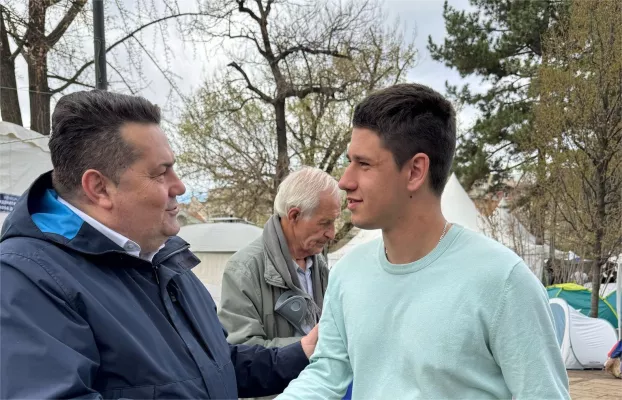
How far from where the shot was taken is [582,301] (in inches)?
599

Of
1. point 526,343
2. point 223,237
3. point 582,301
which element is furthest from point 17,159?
point 582,301

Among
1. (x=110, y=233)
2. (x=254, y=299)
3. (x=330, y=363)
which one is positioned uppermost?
(x=110, y=233)

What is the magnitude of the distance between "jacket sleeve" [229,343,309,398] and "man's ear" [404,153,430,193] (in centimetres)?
100

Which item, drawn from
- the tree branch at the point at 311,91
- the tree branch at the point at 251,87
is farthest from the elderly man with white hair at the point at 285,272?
the tree branch at the point at 251,87

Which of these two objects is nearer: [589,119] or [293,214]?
[293,214]

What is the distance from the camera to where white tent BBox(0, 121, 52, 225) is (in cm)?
549

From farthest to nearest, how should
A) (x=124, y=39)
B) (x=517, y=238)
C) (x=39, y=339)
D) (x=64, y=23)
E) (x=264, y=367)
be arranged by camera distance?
(x=517, y=238) < (x=124, y=39) < (x=64, y=23) < (x=264, y=367) < (x=39, y=339)

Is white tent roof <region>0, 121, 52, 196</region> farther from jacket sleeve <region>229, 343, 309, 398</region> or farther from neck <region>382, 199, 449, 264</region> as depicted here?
neck <region>382, 199, 449, 264</region>

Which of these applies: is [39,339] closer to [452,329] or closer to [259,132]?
[452,329]

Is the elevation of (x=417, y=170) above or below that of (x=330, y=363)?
above

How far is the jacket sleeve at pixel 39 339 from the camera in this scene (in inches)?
57.6

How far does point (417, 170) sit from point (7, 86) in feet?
16.1

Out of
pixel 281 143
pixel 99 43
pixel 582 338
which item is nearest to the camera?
pixel 99 43

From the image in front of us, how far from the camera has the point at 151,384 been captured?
1.75m
